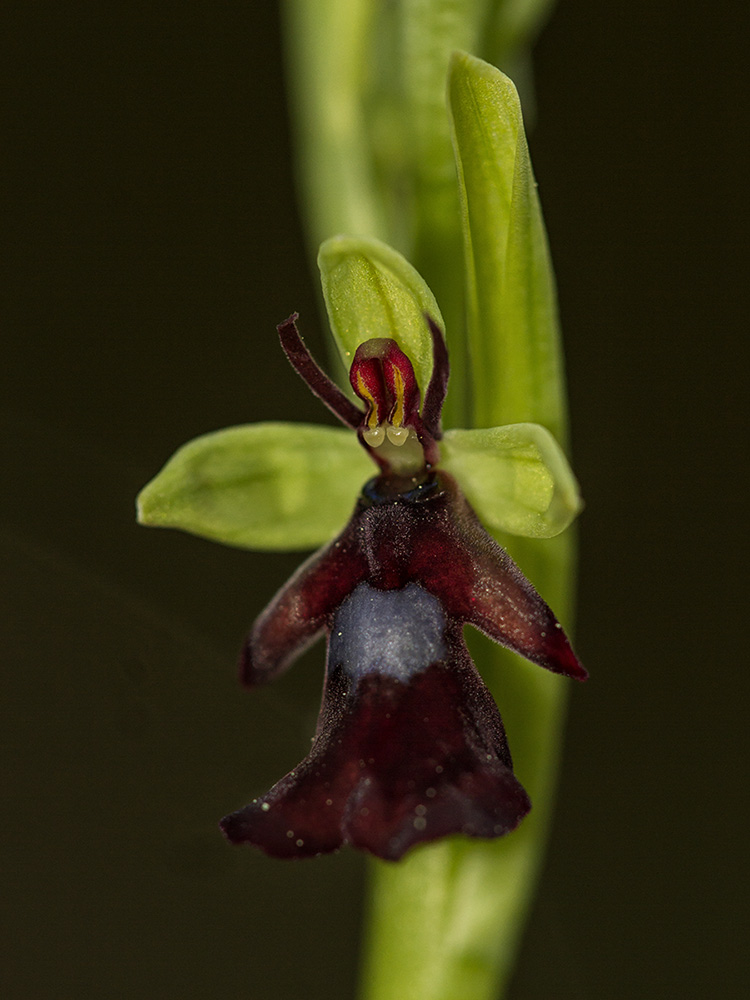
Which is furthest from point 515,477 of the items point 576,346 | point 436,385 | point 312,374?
point 576,346

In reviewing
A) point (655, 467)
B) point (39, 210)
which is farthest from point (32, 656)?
point (655, 467)

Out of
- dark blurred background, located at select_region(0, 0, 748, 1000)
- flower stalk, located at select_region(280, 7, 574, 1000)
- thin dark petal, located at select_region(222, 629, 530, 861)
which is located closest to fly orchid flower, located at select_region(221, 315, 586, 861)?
thin dark petal, located at select_region(222, 629, 530, 861)

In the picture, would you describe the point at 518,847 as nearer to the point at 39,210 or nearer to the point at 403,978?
the point at 403,978

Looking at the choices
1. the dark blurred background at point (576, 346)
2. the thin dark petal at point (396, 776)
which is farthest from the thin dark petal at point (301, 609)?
the dark blurred background at point (576, 346)

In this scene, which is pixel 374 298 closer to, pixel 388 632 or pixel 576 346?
pixel 388 632

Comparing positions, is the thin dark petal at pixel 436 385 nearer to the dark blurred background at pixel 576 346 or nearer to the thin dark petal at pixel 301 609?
the thin dark petal at pixel 301 609

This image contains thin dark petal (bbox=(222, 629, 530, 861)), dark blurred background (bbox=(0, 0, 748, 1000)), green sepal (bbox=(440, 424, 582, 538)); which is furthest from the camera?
dark blurred background (bbox=(0, 0, 748, 1000))

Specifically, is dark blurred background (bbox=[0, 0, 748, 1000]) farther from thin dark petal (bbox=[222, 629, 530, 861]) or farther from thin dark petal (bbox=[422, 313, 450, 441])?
thin dark petal (bbox=[222, 629, 530, 861])
